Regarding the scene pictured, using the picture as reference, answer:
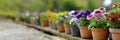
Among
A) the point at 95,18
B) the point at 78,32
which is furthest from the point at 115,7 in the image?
the point at 78,32

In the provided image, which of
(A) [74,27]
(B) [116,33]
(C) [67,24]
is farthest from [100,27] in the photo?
(C) [67,24]

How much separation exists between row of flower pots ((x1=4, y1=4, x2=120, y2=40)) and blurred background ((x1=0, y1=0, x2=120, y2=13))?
4.49 metres

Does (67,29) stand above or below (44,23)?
below

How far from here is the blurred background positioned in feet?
41.6

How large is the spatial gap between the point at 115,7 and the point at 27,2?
12151mm

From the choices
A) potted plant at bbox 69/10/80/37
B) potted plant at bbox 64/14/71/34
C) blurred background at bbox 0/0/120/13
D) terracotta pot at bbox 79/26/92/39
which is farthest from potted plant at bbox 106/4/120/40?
blurred background at bbox 0/0/120/13

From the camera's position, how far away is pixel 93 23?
5.14 metres

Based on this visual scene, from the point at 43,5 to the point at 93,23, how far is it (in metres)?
11.2

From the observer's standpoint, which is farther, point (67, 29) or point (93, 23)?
point (67, 29)

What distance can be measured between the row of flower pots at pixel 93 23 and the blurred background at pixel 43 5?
4490mm

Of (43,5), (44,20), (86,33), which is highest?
(43,5)

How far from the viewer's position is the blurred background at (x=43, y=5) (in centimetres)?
1268

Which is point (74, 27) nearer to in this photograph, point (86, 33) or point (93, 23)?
point (86, 33)

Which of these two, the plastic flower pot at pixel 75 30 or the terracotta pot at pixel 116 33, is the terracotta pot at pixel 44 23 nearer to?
the plastic flower pot at pixel 75 30
